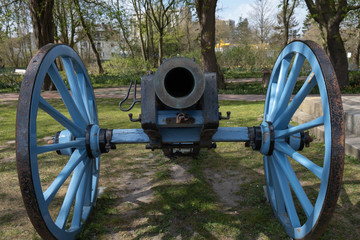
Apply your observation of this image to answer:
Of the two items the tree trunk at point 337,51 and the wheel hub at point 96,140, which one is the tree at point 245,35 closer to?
the tree trunk at point 337,51

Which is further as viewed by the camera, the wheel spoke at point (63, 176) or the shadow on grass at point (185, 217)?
the shadow on grass at point (185, 217)

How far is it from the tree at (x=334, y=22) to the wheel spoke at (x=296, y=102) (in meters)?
9.86

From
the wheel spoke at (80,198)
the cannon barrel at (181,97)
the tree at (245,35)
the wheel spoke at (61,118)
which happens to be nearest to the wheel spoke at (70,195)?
the wheel spoke at (80,198)

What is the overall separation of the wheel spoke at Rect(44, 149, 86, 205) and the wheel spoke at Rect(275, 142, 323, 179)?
1.58 metres

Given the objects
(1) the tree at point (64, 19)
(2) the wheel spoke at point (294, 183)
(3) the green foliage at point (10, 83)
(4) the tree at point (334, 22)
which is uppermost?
(1) the tree at point (64, 19)

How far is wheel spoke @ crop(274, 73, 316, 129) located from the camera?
6.75 ft

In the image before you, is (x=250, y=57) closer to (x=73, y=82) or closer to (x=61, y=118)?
(x=73, y=82)

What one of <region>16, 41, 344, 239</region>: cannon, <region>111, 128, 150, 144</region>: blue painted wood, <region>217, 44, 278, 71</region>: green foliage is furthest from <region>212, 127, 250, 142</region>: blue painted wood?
<region>217, 44, 278, 71</region>: green foliage

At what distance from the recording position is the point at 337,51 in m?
11.4

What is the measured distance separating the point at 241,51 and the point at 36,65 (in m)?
25.6

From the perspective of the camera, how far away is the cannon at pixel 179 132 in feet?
5.06

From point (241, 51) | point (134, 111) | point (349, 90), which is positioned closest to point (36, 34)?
point (134, 111)

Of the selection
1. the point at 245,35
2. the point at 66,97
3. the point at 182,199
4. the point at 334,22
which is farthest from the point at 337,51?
the point at 245,35

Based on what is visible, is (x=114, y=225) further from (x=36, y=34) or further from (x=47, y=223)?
(x=36, y=34)
